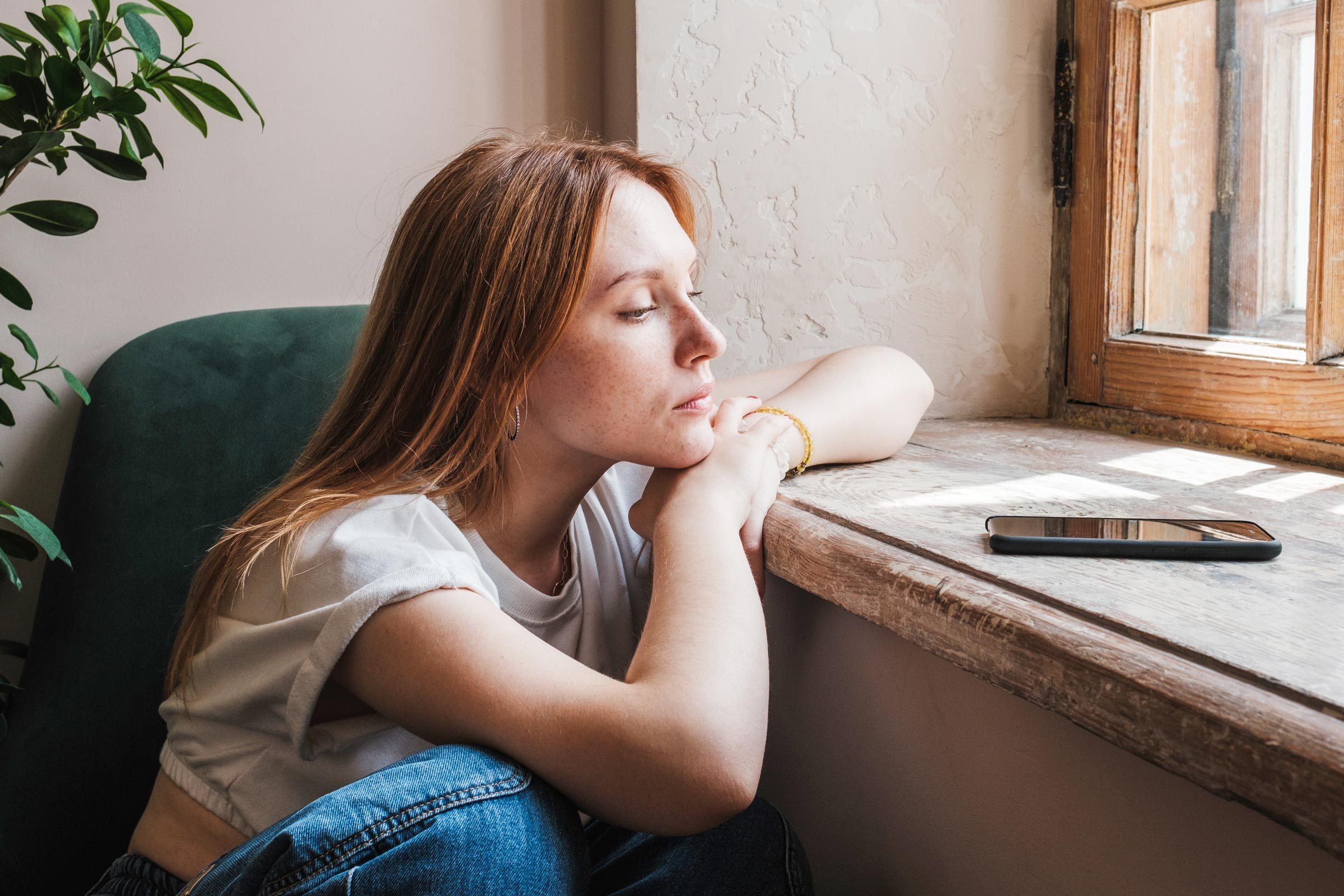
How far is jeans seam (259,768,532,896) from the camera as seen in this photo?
1.87ft

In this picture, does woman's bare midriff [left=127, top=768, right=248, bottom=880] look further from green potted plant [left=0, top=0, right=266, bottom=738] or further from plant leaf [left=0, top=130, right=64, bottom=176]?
plant leaf [left=0, top=130, right=64, bottom=176]

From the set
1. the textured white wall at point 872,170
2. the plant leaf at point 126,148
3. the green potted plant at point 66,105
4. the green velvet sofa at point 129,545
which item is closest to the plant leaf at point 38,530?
the green potted plant at point 66,105

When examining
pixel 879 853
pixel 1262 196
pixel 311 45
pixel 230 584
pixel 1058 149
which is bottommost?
pixel 879 853

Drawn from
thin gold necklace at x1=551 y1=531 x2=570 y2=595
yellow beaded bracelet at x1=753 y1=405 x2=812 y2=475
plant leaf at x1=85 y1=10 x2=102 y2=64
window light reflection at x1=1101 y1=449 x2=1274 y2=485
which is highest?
plant leaf at x1=85 y1=10 x2=102 y2=64

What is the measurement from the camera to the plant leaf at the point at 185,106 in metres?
1.06

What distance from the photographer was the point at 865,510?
3.05 ft

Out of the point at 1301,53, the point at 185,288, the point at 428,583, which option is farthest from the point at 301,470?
the point at 1301,53

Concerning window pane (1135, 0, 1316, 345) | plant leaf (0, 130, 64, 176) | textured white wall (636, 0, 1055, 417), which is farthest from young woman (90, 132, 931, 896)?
window pane (1135, 0, 1316, 345)

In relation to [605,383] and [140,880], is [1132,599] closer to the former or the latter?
[605,383]

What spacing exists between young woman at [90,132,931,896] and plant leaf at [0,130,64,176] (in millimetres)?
364

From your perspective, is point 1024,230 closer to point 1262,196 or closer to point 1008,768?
point 1262,196

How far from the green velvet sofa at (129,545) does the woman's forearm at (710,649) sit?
0.66 m

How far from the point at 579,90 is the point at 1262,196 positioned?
3.03ft

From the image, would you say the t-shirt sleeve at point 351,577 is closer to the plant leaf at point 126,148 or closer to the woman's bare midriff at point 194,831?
the woman's bare midriff at point 194,831
